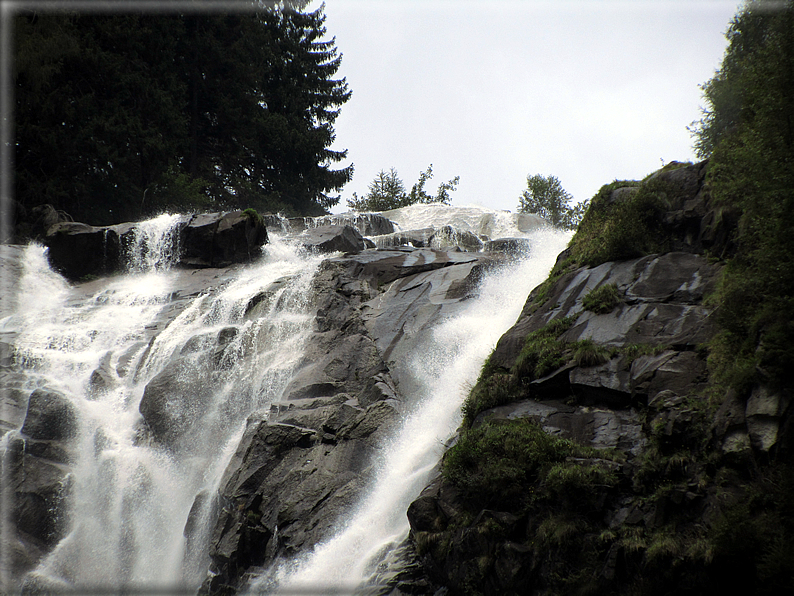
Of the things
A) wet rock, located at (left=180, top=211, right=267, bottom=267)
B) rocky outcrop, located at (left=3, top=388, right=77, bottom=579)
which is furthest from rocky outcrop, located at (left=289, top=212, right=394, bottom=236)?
rocky outcrop, located at (left=3, top=388, right=77, bottom=579)

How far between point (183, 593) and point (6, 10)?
2881cm

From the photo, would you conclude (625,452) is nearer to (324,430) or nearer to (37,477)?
(324,430)

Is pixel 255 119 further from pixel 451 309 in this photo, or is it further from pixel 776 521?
pixel 776 521

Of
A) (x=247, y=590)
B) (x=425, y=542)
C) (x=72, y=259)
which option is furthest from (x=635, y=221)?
(x=72, y=259)

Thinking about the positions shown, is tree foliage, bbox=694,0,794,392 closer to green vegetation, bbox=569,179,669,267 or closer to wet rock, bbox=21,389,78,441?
green vegetation, bbox=569,179,669,267

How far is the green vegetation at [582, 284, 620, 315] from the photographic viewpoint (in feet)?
33.4

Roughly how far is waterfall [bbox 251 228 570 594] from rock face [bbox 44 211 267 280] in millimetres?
12199

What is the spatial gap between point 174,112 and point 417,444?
3188 cm

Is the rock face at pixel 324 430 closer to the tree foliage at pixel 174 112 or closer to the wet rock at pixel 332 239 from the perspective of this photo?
the wet rock at pixel 332 239

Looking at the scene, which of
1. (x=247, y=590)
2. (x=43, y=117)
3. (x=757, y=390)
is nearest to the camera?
(x=757, y=390)

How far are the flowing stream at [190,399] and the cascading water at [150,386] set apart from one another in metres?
0.03

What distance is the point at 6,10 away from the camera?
26.0 metres

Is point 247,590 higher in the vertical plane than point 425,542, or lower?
lower

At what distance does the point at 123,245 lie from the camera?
23.9 meters
